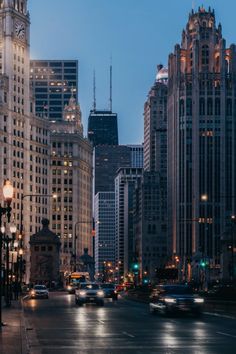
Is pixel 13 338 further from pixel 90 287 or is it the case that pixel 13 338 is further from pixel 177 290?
pixel 90 287

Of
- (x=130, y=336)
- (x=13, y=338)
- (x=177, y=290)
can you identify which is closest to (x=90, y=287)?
(x=177, y=290)

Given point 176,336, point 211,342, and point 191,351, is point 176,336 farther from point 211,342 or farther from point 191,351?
point 191,351

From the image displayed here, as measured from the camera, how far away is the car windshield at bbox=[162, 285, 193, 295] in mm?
43844

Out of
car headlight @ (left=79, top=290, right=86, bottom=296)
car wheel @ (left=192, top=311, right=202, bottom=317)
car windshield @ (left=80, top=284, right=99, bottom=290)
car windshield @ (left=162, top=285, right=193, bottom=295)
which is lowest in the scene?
car wheel @ (left=192, top=311, right=202, bottom=317)

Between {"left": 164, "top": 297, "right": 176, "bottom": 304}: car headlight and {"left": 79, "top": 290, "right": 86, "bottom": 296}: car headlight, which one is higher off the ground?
{"left": 164, "top": 297, "right": 176, "bottom": 304}: car headlight

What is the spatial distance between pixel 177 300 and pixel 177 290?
1.12 meters

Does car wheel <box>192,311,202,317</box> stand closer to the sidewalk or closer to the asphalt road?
the asphalt road

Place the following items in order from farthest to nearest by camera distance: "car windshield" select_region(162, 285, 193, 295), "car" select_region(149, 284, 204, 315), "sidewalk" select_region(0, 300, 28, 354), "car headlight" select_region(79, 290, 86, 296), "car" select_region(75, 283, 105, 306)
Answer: "car headlight" select_region(79, 290, 86, 296) < "car" select_region(75, 283, 105, 306) < "car windshield" select_region(162, 285, 193, 295) < "car" select_region(149, 284, 204, 315) < "sidewalk" select_region(0, 300, 28, 354)

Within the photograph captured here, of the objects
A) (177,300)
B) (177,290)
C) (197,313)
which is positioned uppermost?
(177,290)

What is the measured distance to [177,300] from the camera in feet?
141

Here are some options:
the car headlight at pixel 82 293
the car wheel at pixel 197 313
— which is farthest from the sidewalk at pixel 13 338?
the car headlight at pixel 82 293

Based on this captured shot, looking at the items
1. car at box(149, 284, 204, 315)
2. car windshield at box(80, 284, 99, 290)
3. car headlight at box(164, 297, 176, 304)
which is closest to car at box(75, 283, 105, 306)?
car windshield at box(80, 284, 99, 290)

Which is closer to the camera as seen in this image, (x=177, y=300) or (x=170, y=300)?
(x=177, y=300)

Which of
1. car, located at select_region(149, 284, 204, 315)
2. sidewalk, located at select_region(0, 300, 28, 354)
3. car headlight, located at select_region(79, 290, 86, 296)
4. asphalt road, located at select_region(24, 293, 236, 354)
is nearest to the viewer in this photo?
sidewalk, located at select_region(0, 300, 28, 354)
